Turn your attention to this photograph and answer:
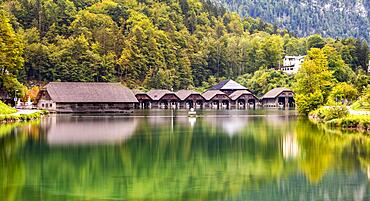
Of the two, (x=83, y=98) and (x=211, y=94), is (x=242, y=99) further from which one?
(x=83, y=98)

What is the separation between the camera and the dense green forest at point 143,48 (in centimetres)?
8012

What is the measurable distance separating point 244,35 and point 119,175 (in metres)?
115

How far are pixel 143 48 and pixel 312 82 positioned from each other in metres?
51.2

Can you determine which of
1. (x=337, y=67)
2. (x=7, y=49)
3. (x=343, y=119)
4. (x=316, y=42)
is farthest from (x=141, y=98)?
(x=343, y=119)

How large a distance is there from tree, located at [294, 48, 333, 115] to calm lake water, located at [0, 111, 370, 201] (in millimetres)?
22023

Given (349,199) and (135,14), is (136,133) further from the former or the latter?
(135,14)

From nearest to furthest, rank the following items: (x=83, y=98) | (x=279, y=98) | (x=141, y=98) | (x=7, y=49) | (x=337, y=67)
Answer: (x=7, y=49) → (x=83, y=98) → (x=337, y=67) → (x=141, y=98) → (x=279, y=98)

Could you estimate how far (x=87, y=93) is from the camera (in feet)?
202

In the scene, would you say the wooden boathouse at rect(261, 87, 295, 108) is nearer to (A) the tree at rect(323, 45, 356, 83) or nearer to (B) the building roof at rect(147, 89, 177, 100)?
(A) the tree at rect(323, 45, 356, 83)

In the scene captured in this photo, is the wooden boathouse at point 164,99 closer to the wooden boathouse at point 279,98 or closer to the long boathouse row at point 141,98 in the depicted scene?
the long boathouse row at point 141,98

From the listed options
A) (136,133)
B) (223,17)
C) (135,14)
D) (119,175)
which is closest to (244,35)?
(223,17)

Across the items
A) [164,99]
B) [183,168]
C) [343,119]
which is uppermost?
[164,99]

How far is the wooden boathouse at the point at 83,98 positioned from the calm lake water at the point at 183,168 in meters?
34.5

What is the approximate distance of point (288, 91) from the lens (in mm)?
83188
